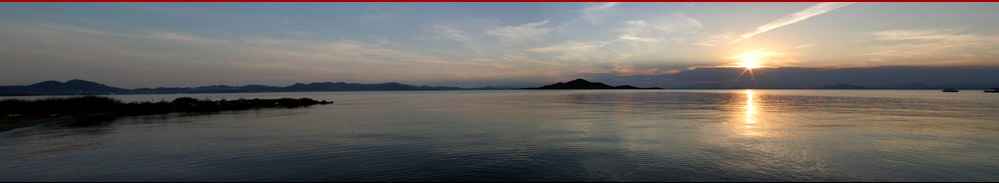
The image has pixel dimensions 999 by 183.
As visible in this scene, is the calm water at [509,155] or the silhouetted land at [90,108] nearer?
the calm water at [509,155]

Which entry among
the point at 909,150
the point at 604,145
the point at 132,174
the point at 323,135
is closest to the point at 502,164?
the point at 604,145

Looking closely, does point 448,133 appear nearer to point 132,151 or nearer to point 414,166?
point 414,166

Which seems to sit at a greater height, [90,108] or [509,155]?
[90,108]

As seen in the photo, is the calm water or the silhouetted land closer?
the calm water

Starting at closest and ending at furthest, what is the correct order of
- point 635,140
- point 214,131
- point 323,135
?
point 635,140
point 323,135
point 214,131

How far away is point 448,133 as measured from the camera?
27.6 metres

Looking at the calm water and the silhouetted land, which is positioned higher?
the silhouetted land

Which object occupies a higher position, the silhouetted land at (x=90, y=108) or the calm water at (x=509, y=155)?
the silhouetted land at (x=90, y=108)

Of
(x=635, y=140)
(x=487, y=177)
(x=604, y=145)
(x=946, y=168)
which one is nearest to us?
(x=487, y=177)

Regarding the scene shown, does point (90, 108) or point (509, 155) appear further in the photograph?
point (90, 108)

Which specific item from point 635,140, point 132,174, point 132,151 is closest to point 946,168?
point 635,140

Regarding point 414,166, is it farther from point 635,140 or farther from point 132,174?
point 635,140

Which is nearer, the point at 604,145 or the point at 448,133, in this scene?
the point at 604,145

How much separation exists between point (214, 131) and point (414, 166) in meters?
21.7
